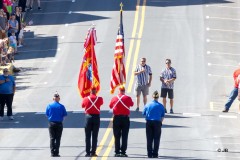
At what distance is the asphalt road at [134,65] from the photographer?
35.3m

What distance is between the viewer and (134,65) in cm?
5031

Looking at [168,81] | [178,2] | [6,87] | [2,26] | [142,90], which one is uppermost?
[178,2]

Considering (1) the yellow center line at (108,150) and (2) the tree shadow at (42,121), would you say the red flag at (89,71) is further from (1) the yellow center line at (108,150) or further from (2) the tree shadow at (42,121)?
(1) the yellow center line at (108,150)

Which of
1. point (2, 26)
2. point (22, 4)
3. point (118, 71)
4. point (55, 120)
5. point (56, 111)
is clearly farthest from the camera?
point (22, 4)

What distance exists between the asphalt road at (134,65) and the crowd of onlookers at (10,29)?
688mm

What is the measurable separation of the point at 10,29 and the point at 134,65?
307 inches

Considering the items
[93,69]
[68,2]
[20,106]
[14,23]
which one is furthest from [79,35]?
[93,69]

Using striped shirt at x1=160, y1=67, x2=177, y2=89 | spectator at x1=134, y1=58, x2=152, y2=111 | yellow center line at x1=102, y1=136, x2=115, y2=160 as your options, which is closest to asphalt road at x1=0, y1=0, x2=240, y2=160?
yellow center line at x1=102, y1=136, x2=115, y2=160

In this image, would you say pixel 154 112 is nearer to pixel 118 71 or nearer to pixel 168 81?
pixel 118 71

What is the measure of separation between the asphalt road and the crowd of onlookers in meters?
0.69

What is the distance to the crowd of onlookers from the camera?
50.0 metres

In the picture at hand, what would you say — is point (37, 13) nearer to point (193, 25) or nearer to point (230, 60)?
point (193, 25)

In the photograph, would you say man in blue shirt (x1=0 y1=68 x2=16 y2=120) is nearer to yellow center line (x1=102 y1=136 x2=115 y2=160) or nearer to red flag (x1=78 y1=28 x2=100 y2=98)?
red flag (x1=78 y1=28 x2=100 y2=98)

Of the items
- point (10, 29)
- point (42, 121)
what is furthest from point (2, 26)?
point (42, 121)
